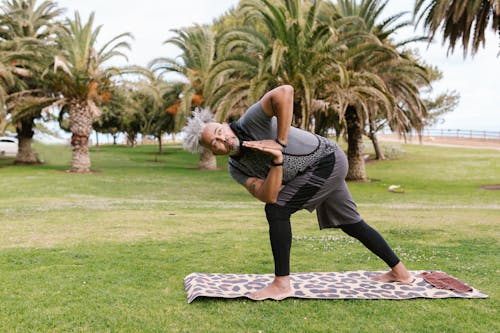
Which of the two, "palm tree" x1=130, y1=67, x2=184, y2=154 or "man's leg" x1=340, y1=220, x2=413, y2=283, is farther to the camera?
"palm tree" x1=130, y1=67, x2=184, y2=154

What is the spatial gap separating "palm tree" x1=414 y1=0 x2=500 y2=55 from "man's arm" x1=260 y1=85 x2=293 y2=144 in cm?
1724

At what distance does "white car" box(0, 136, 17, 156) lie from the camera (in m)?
35.8

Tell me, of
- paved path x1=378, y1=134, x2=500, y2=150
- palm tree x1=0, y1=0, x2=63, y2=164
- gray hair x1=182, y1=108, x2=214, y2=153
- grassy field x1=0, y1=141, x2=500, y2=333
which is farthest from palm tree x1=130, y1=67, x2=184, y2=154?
paved path x1=378, y1=134, x2=500, y2=150

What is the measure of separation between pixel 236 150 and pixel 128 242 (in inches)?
135

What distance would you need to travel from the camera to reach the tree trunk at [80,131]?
2489cm

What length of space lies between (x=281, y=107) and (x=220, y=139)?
613 mm

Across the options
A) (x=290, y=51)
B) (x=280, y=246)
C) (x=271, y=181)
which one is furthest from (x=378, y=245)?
(x=290, y=51)

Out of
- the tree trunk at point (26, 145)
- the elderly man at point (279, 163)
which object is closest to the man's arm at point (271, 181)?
the elderly man at point (279, 163)

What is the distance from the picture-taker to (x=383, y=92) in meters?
17.7

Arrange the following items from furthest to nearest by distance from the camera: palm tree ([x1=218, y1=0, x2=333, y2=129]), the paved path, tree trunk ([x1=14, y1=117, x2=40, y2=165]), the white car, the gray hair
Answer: the paved path < the white car < tree trunk ([x1=14, y1=117, x2=40, y2=165]) < palm tree ([x1=218, y1=0, x2=333, y2=129]) < the gray hair

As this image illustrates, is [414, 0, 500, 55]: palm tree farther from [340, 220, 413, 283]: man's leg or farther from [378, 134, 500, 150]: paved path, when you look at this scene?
[378, 134, 500, 150]: paved path

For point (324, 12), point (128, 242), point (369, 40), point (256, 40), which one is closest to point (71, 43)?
point (256, 40)

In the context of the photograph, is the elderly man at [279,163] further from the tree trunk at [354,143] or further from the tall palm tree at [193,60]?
the tall palm tree at [193,60]

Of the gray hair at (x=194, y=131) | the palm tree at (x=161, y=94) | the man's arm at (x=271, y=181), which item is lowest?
the man's arm at (x=271, y=181)
